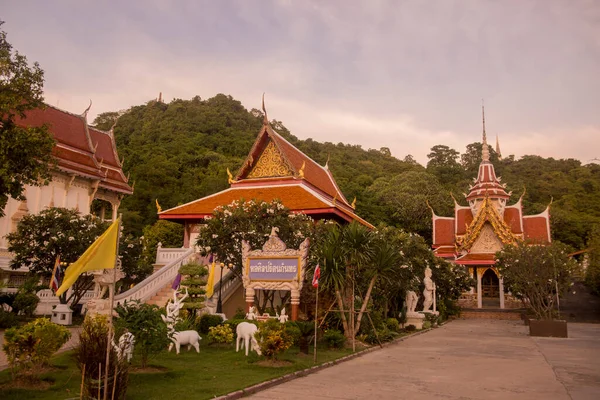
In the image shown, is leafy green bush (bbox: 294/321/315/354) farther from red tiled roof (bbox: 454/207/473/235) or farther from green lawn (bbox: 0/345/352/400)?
red tiled roof (bbox: 454/207/473/235)

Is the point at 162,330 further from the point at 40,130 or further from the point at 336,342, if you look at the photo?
the point at 336,342

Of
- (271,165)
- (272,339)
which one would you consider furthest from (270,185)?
(272,339)

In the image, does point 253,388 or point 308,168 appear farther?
point 308,168

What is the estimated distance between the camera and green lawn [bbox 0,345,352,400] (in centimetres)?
720

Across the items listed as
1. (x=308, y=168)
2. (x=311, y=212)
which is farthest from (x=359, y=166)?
(x=311, y=212)

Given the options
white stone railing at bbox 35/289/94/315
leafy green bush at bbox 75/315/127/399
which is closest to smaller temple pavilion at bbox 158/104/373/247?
white stone railing at bbox 35/289/94/315

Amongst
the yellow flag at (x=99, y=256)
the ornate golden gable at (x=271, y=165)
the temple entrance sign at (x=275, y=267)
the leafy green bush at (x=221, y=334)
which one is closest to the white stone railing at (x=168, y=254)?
the ornate golden gable at (x=271, y=165)

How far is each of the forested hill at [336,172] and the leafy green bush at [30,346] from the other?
119 ft

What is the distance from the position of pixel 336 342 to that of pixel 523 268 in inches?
441

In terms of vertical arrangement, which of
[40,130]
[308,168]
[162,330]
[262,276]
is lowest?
[162,330]

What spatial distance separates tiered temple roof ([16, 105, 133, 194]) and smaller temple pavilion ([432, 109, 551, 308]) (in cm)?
2528

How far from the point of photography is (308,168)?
97.3 feet

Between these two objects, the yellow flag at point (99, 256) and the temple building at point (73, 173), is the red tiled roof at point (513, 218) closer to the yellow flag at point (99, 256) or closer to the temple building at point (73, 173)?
the temple building at point (73, 173)

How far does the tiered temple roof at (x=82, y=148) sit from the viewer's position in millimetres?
29234
